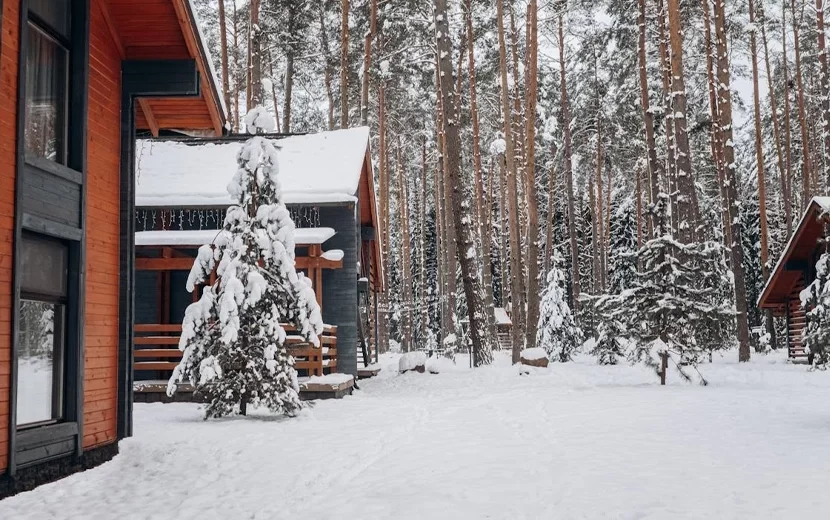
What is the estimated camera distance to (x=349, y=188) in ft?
58.3

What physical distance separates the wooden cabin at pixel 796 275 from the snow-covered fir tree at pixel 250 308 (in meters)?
14.3

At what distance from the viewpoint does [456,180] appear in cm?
2117

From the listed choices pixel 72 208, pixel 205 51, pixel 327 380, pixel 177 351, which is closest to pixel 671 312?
pixel 327 380

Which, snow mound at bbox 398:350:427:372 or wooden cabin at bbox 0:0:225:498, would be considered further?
snow mound at bbox 398:350:427:372

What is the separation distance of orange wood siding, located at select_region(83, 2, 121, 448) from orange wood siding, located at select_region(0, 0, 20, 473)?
5.36 feet

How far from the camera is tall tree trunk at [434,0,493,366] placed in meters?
20.2

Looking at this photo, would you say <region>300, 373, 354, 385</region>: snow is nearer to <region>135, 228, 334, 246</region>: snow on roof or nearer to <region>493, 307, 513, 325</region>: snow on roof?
<region>135, 228, 334, 246</region>: snow on roof

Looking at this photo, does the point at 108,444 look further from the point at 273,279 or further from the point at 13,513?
the point at 273,279

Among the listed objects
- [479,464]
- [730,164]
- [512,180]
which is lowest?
[479,464]

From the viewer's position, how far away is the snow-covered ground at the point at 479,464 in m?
5.75

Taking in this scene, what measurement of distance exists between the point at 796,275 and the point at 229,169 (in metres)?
18.0

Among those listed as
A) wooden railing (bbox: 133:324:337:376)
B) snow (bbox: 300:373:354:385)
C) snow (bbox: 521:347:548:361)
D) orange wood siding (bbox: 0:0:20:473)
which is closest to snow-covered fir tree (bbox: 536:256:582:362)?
snow (bbox: 521:347:548:361)

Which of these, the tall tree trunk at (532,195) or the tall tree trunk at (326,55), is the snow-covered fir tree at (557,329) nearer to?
the tall tree trunk at (532,195)

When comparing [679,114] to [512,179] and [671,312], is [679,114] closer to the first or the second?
[671,312]
